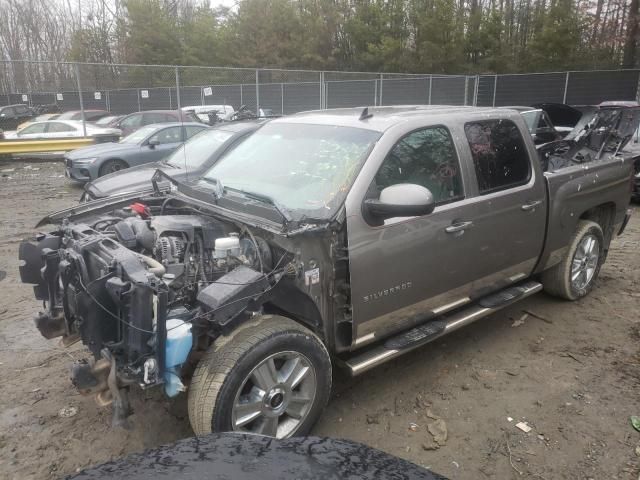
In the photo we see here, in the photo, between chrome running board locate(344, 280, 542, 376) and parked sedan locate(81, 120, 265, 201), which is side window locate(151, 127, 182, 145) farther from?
chrome running board locate(344, 280, 542, 376)

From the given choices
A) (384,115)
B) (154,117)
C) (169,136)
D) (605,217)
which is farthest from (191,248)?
(154,117)

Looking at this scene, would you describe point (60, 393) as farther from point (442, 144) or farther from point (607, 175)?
point (607, 175)

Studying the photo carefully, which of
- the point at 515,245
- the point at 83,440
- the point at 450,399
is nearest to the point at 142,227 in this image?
the point at 83,440

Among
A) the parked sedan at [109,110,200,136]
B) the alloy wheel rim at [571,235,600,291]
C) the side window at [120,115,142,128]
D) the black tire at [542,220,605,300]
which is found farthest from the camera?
the side window at [120,115,142,128]

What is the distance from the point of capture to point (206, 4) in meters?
38.4

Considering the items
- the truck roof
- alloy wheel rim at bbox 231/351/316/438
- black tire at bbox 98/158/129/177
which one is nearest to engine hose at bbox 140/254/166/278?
alloy wheel rim at bbox 231/351/316/438

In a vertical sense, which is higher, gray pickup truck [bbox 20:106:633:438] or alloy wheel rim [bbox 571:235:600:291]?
gray pickup truck [bbox 20:106:633:438]

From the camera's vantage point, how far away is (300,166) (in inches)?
133

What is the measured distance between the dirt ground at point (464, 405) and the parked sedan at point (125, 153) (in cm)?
657

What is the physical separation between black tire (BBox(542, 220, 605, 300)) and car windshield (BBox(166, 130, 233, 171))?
4.65m

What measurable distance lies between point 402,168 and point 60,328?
245 cm

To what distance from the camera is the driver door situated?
3014mm

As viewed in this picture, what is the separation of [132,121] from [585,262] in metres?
15.4

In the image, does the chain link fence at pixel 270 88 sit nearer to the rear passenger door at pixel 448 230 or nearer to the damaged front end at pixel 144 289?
the rear passenger door at pixel 448 230
